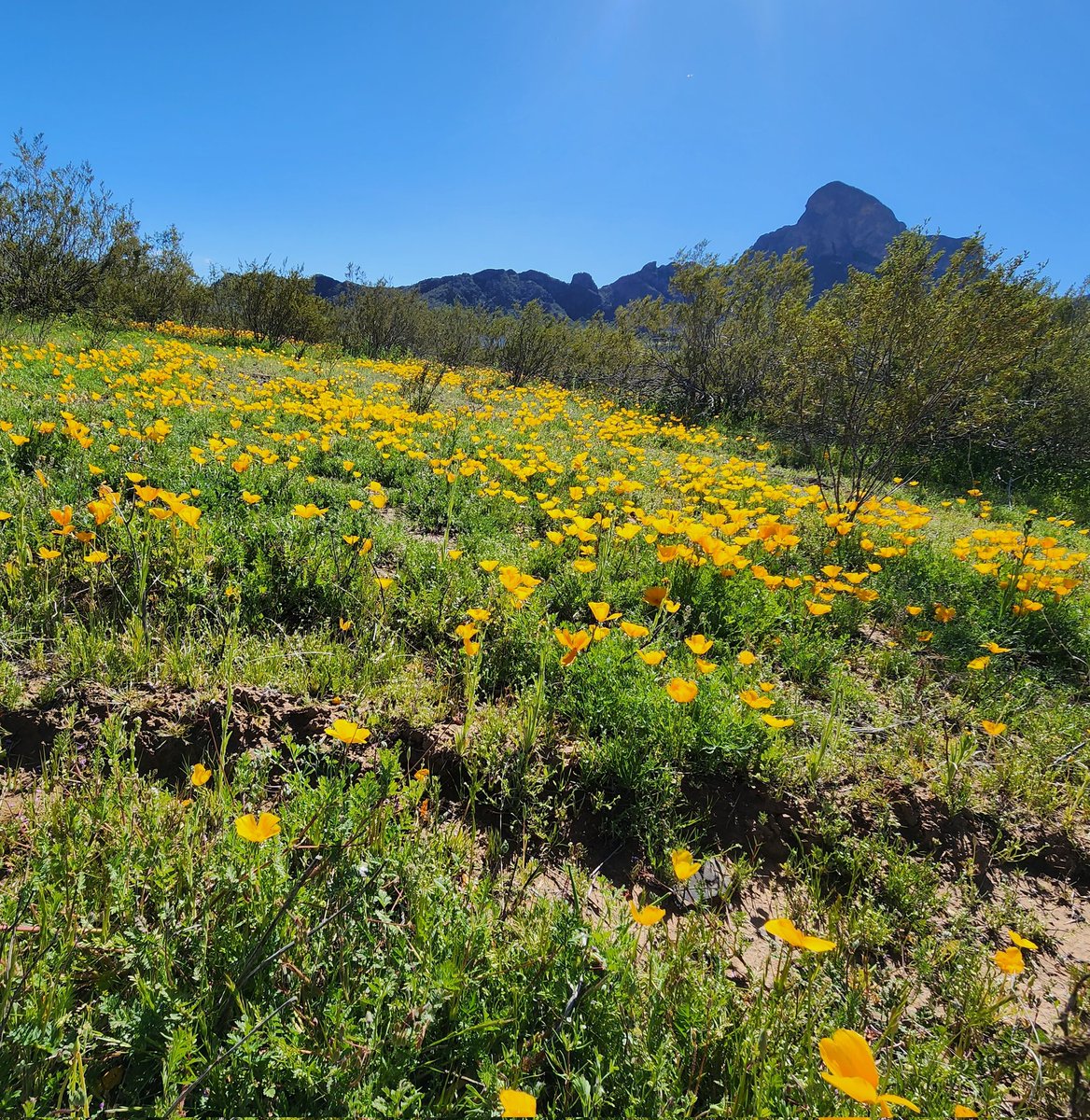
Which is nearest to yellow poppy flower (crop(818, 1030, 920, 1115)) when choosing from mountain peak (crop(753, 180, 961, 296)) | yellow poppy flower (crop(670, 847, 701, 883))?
yellow poppy flower (crop(670, 847, 701, 883))

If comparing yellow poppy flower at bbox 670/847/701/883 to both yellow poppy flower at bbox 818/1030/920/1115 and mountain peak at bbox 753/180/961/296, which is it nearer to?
yellow poppy flower at bbox 818/1030/920/1115

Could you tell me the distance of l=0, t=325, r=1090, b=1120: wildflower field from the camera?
4.03 feet

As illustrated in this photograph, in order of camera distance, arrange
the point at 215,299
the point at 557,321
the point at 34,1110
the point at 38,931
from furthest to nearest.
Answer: the point at 215,299, the point at 557,321, the point at 38,931, the point at 34,1110

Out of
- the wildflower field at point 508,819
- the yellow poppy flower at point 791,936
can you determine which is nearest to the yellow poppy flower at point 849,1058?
the wildflower field at point 508,819

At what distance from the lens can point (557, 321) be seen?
21.1m

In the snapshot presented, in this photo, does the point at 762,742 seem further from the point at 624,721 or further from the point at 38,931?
the point at 38,931

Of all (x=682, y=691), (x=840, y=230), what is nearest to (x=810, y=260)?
(x=840, y=230)

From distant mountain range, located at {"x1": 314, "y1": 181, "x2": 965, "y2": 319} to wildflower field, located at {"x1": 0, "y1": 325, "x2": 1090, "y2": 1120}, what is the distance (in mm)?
133680

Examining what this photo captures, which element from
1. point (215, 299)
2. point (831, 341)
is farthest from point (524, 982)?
point (215, 299)

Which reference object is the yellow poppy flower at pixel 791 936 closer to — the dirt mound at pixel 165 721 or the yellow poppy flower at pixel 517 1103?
the yellow poppy flower at pixel 517 1103

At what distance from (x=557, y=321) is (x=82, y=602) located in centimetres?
2081

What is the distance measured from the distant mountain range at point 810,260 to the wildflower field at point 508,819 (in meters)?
134

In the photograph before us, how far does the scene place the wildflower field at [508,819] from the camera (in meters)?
1.23

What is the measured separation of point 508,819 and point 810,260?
567 ft
